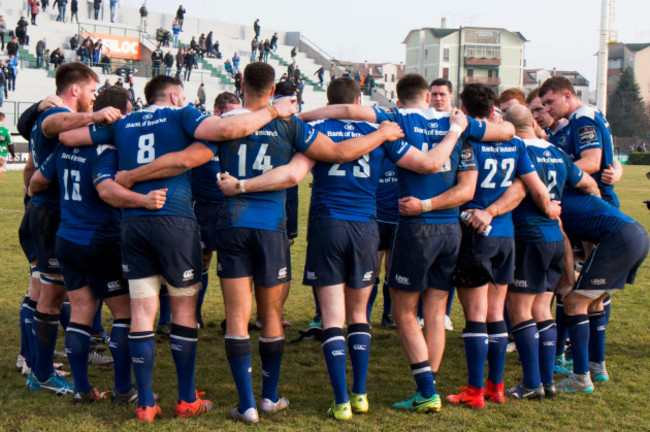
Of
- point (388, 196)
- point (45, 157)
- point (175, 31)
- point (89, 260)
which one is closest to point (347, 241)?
point (89, 260)

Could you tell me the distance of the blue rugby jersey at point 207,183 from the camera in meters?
7.44

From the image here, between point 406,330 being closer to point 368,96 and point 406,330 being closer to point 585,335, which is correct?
point 585,335

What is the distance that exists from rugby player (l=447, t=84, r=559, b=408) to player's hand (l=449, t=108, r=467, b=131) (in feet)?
0.82

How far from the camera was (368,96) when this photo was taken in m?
54.5

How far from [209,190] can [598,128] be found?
3917 millimetres

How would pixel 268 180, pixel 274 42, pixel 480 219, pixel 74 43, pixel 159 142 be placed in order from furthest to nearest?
1. pixel 274 42
2. pixel 74 43
3. pixel 480 219
4. pixel 159 142
5. pixel 268 180

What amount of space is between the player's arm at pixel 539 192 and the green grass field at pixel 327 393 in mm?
1520

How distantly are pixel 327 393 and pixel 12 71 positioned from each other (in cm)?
3181

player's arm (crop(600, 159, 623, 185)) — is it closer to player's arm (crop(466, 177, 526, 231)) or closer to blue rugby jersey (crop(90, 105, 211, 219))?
player's arm (crop(466, 177, 526, 231))

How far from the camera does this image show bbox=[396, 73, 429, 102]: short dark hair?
5594 millimetres

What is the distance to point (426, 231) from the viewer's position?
5.27 m

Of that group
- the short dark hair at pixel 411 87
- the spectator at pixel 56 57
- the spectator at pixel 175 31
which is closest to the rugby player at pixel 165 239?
the short dark hair at pixel 411 87

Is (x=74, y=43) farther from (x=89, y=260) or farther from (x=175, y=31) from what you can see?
(x=89, y=260)

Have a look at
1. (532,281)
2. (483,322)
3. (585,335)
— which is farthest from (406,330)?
(585,335)
